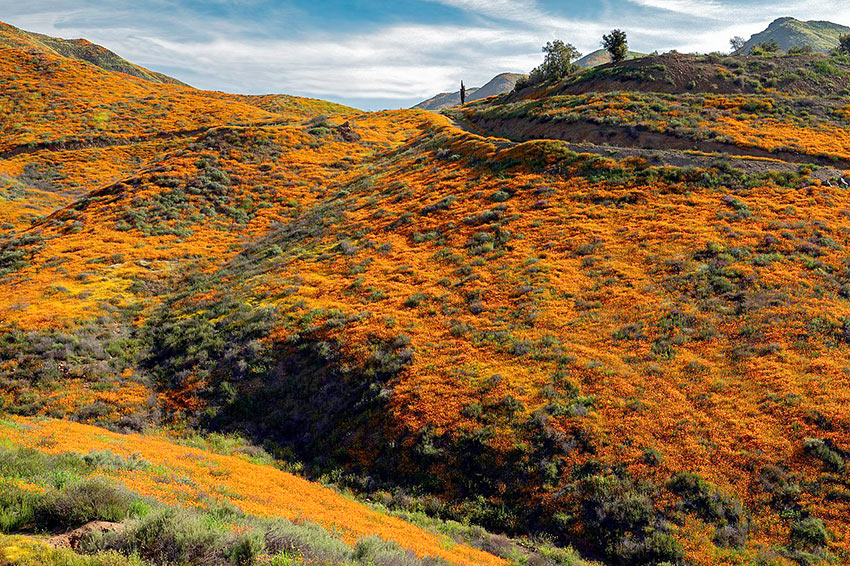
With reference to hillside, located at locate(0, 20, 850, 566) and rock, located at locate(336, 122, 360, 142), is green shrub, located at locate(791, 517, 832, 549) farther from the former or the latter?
rock, located at locate(336, 122, 360, 142)

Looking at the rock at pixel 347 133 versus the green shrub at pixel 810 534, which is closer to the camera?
the green shrub at pixel 810 534

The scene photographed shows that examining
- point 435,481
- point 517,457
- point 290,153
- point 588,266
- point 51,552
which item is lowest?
point 435,481

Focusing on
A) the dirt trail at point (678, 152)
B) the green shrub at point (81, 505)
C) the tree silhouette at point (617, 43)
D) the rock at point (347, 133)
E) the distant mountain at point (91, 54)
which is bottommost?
the green shrub at point (81, 505)

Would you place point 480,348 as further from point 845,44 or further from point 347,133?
point 845,44

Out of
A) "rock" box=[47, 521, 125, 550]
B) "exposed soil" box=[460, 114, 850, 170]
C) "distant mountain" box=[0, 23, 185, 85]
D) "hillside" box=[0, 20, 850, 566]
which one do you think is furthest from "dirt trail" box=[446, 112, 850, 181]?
"distant mountain" box=[0, 23, 185, 85]

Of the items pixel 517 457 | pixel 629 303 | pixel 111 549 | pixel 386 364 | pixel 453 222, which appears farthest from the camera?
pixel 453 222

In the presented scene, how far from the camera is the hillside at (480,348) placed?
35.4 feet

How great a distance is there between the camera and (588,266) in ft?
73.9

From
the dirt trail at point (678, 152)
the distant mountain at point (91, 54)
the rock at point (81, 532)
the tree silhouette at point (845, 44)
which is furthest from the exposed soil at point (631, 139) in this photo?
the distant mountain at point (91, 54)

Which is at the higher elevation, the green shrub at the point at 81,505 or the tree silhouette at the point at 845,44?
the tree silhouette at the point at 845,44

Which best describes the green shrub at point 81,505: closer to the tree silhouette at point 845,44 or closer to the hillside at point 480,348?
the hillside at point 480,348

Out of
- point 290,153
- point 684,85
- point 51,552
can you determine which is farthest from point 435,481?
point 684,85

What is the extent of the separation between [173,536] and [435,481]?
866 centimetres

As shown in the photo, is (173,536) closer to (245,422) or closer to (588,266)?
(245,422)
